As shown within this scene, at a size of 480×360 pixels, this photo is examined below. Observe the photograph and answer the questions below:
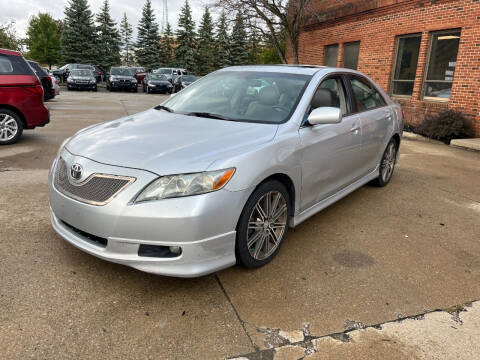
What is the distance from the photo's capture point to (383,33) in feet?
40.6

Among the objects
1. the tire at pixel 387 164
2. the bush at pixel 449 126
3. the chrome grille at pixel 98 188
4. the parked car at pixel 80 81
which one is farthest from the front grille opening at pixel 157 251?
the parked car at pixel 80 81

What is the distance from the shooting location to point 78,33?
1586 inches

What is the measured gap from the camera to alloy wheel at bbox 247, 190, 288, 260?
2.96 m

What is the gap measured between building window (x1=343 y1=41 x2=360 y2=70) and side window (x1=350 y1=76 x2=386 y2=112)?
9598 millimetres

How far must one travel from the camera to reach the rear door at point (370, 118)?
4.47 metres

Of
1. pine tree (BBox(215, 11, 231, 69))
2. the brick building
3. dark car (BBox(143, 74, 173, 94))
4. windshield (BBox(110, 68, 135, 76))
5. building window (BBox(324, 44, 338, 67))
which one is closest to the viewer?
the brick building

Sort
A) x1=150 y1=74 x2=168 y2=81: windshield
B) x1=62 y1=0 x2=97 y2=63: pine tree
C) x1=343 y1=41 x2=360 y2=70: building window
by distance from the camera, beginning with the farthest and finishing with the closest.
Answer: x1=62 y1=0 x2=97 y2=63: pine tree
x1=150 y1=74 x2=168 y2=81: windshield
x1=343 y1=41 x2=360 y2=70: building window

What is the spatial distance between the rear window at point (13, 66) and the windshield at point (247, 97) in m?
4.50

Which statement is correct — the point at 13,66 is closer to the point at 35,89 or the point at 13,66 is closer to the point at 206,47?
the point at 35,89

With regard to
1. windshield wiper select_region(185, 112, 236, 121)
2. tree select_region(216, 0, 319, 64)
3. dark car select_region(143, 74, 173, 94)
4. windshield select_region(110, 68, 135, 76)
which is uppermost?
tree select_region(216, 0, 319, 64)

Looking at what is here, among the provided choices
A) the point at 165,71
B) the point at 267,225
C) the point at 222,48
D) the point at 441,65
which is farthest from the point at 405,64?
the point at 222,48

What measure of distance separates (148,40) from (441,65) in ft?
138

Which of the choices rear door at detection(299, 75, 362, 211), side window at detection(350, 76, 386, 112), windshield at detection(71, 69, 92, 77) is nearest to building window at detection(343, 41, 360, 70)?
side window at detection(350, 76, 386, 112)

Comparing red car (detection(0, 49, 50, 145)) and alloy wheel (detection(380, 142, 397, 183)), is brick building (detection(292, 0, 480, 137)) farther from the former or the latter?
red car (detection(0, 49, 50, 145))
